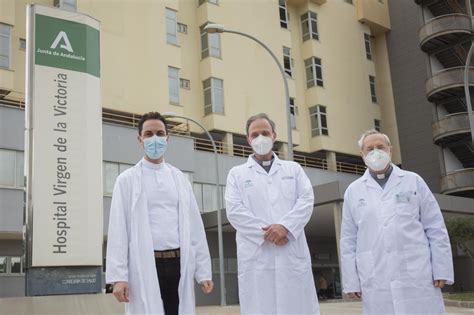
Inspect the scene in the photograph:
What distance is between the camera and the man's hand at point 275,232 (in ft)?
19.1

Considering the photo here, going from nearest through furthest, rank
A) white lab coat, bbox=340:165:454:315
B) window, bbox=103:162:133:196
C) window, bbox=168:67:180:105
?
white lab coat, bbox=340:165:454:315, window, bbox=103:162:133:196, window, bbox=168:67:180:105

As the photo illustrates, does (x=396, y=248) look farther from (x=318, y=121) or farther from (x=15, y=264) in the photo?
(x=318, y=121)

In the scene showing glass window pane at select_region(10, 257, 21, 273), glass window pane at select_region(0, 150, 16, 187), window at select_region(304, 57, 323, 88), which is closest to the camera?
glass window pane at select_region(0, 150, 16, 187)

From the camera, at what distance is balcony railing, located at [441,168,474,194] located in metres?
37.4

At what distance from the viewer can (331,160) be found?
135 ft

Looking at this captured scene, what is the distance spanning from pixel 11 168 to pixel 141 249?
896 inches

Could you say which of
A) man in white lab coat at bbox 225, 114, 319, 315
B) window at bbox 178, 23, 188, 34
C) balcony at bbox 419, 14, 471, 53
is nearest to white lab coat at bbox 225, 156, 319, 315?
man in white lab coat at bbox 225, 114, 319, 315

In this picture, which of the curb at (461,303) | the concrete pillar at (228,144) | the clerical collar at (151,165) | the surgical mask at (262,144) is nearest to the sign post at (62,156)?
the clerical collar at (151,165)

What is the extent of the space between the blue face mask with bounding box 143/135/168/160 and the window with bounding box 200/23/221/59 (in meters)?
31.5

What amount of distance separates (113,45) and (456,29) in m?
22.0

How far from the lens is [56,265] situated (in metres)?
13.4

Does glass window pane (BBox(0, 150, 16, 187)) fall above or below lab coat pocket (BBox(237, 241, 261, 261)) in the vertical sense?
above

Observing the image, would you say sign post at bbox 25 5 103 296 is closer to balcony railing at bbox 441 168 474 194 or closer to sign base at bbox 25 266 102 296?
sign base at bbox 25 266 102 296

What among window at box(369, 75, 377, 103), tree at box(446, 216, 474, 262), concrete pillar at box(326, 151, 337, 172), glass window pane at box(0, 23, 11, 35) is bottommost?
tree at box(446, 216, 474, 262)
